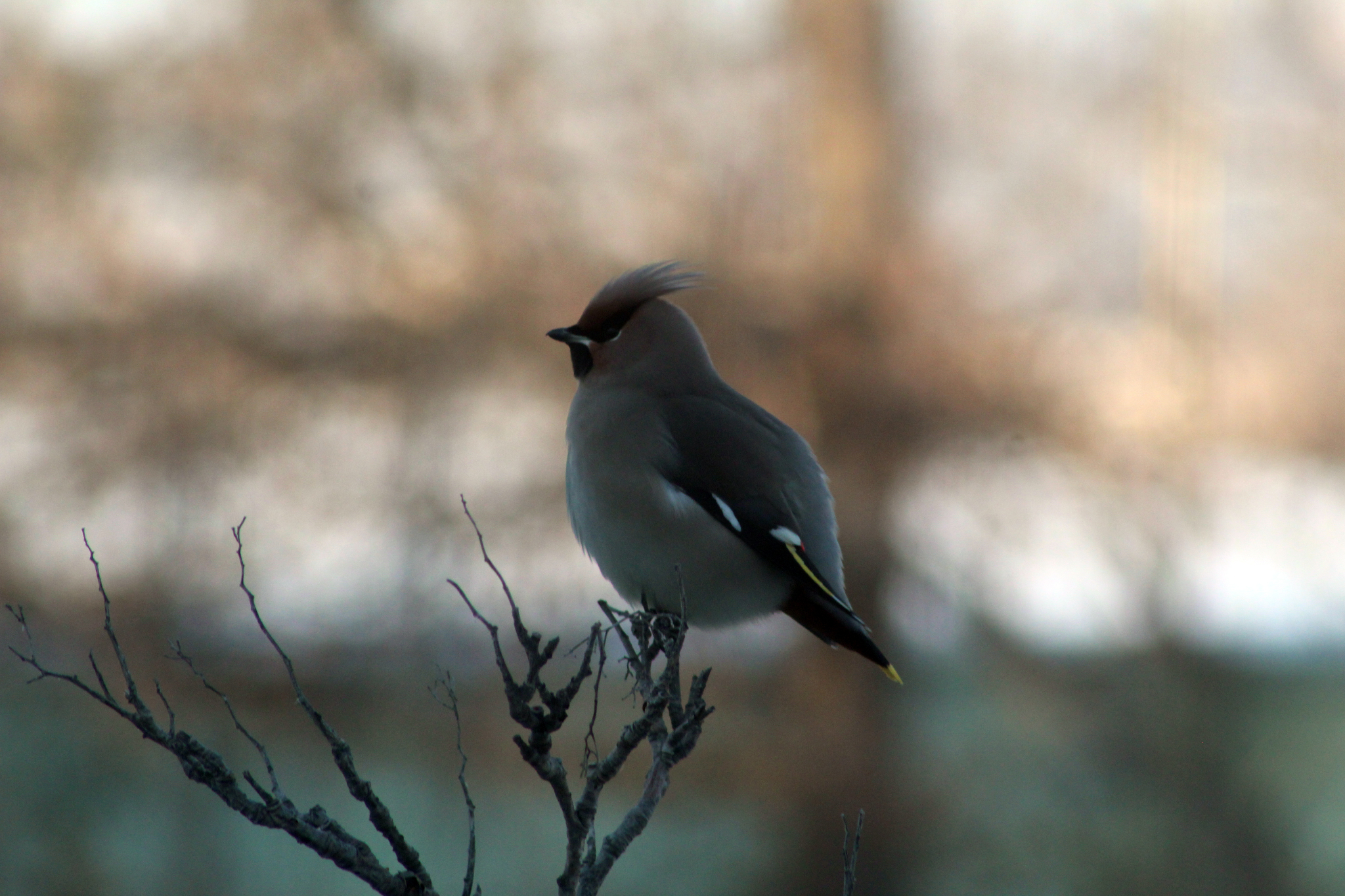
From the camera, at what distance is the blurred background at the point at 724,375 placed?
6.11 m

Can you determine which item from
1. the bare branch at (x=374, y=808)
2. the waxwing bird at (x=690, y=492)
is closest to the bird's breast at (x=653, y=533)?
the waxwing bird at (x=690, y=492)

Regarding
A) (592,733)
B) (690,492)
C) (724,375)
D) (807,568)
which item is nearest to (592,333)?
(690,492)

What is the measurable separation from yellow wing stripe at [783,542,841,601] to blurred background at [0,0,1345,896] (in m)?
4.11

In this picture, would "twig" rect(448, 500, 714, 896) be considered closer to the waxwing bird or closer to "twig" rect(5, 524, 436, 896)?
"twig" rect(5, 524, 436, 896)

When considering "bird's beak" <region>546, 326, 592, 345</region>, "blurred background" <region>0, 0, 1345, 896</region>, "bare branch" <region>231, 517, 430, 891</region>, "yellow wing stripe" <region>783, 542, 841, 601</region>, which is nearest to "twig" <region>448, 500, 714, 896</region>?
"bare branch" <region>231, 517, 430, 891</region>

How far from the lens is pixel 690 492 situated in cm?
201

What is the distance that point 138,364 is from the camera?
6.14 metres

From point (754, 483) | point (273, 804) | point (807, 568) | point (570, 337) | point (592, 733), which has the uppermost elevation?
point (570, 337)

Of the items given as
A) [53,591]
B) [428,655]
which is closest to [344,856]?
[428,655]

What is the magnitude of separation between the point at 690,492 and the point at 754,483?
102 millimetres

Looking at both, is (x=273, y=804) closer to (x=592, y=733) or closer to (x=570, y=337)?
(x=592, y=733)

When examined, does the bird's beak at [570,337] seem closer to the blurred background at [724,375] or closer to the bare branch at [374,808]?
the bare branch at [374,808]

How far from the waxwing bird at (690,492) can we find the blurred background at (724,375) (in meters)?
3.94

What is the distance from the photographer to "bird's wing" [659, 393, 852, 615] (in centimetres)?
195
